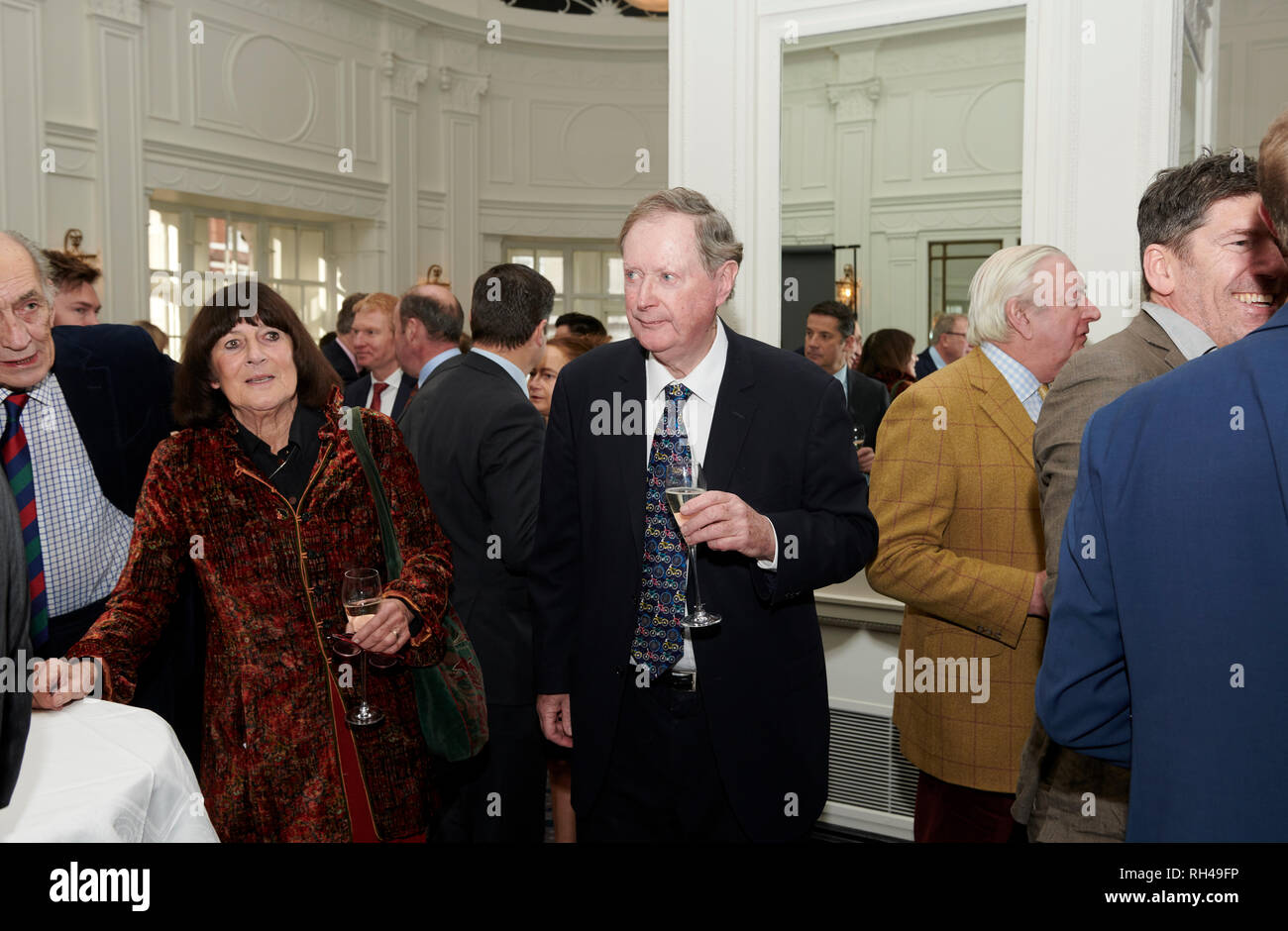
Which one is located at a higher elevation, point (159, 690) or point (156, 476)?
point (156, 476)

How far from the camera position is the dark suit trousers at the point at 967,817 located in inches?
94.3

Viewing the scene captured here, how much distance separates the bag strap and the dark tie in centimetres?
69

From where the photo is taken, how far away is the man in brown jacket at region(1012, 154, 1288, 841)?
1719 mm

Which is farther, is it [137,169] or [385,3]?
[385,3]

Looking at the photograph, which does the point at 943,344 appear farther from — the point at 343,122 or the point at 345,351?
the point at 343,122

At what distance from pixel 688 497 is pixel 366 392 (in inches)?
154

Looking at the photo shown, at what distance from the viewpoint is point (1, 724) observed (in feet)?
3.71

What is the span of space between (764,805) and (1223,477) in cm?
120

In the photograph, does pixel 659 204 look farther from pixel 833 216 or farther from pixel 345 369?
pixel 345 369

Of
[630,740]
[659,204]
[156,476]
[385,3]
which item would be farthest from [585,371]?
[385,3]

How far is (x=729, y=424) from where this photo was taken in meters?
2.04

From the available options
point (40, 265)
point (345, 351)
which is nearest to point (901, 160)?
Answer: point (40, 265)

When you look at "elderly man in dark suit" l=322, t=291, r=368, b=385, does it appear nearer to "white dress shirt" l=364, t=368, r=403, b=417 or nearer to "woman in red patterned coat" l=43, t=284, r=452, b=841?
"white dress shirt" l=364, t=368, r=403, b=417

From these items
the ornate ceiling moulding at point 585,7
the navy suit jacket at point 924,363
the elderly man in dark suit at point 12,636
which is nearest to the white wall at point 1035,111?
the navy suit jacket at point 924,363
